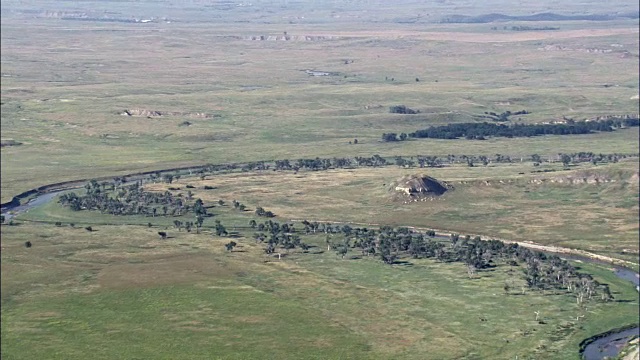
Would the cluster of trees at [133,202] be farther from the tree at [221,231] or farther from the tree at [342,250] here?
the tree at [342,250]

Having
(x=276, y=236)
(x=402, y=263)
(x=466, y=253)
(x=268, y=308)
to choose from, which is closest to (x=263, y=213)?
(x=276, y=236)

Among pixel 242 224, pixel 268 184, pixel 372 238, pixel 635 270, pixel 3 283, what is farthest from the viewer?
pixel 268 184

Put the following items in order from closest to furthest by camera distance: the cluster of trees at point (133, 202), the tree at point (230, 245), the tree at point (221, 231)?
1. the tree at point (230, 245)
2. the tree at point (221, 231)
3. the cluster of trees at point (133, 202)

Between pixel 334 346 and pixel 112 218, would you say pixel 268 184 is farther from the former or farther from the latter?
pixel 334 346

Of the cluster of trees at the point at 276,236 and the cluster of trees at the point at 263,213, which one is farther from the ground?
the cluster of trees at the point at 263,213

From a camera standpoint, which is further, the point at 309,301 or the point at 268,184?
the point at 268,184

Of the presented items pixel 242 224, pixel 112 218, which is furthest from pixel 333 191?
pixel 112 218

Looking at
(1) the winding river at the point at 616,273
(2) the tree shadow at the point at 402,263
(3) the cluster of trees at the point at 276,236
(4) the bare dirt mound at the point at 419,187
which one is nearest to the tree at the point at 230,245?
(3) the cluster of trees at the point at 276,236
